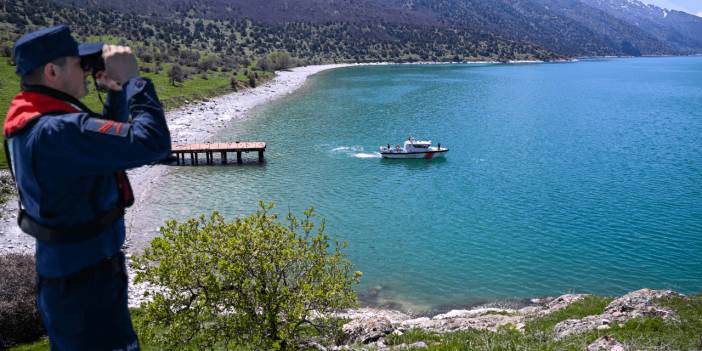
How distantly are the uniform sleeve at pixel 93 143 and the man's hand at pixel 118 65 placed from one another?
65cm

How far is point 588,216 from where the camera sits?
41.9 meters

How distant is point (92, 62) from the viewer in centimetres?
462

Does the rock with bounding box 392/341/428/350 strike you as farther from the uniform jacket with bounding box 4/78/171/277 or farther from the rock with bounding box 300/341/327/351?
the uniform jacket with bounding box 4/78/171/277

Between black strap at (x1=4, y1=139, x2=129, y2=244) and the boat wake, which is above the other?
black strap at (x1=4, y1=139, x2=129, y2=244)

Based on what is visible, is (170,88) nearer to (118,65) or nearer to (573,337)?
(573,337)

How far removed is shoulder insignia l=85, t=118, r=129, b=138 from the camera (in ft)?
13.0

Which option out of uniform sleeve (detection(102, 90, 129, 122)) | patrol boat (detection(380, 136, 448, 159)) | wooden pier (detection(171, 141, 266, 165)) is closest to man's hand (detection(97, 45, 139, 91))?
uniform sleeve (detection(102, 90, 129, 122))

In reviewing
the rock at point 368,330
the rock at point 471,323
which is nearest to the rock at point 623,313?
the rock at point 471,323

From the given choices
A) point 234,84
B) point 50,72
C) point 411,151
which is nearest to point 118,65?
point 50,72

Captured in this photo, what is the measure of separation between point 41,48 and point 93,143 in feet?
3.37

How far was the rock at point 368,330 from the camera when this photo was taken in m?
15.9

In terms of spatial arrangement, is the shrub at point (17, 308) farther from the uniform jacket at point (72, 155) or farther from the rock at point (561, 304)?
the rock at point (561, 304)

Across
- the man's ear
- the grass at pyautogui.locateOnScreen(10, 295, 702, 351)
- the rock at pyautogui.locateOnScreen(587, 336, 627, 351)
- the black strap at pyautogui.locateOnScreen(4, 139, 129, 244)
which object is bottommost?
the grass at pyautogui.locateOnScreen(10, 295, 702, 351)

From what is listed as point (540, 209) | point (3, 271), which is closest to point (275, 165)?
point (540, 209)
